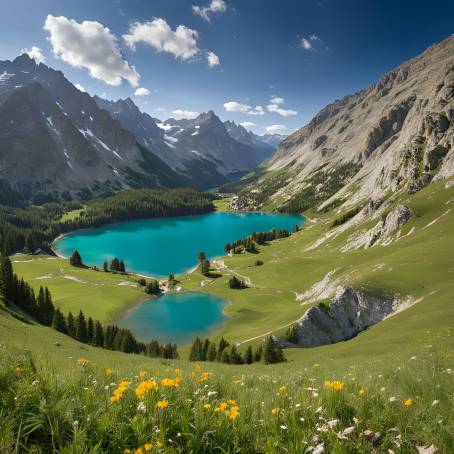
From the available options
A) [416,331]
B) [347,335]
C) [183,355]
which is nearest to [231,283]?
[183,355]

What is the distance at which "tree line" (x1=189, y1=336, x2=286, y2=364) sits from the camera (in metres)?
51.2

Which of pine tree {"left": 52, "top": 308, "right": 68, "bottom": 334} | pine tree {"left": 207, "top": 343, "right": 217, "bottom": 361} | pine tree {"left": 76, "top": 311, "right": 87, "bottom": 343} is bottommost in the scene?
pine tree {"left": 207, "top": 343, "right": 217, "bottom": 361}

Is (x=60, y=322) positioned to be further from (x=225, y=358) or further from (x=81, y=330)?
(x=225, y=358)

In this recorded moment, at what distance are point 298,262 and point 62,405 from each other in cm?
11836

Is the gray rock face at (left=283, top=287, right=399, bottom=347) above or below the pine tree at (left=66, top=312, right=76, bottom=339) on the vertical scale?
above

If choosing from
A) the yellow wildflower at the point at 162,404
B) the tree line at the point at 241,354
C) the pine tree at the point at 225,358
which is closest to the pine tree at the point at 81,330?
the tree line at the point at 241,354

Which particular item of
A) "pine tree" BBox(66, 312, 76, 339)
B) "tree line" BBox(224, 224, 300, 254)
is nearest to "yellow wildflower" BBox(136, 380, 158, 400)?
"pine tree" BBox(66, 312, 76, 339)

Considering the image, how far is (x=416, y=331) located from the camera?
34656 millimetres

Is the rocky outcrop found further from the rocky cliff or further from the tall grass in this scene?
the tall grass

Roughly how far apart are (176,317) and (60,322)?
122 ft

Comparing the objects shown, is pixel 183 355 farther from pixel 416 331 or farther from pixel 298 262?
pixel 298 262

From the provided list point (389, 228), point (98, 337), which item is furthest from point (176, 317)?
point (389, 228)

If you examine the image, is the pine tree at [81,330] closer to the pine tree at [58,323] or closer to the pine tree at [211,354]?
the pine tree at [58,323]

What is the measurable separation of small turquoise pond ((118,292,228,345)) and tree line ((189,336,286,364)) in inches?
759
